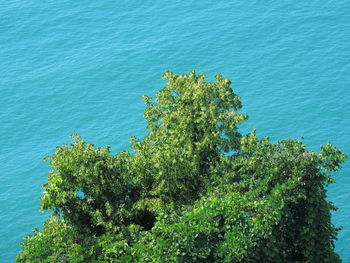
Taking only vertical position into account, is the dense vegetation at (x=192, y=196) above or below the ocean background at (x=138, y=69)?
below

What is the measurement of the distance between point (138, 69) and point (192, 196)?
28.6m

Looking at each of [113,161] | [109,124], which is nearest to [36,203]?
[109,124]

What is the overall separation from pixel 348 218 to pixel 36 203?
19078mm

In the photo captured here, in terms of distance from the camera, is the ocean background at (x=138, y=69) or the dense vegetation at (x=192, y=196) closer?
the dense vegetation at (x=192, y=196)

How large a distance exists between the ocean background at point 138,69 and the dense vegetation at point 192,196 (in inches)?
548

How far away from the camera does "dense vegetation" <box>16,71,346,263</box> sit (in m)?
26.7

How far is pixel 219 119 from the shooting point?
29.6 metres

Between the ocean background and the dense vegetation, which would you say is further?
the ocean background

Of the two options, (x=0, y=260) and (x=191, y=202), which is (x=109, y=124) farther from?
(x=191, y=202)

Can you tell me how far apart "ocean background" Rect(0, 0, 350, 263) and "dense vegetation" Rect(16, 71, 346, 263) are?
1391 cm

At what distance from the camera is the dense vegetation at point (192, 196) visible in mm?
26703

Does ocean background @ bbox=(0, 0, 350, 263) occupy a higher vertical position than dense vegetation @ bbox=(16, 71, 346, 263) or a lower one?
higher

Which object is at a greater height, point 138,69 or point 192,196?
point 138,69

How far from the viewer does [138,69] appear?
5759 centimetres
